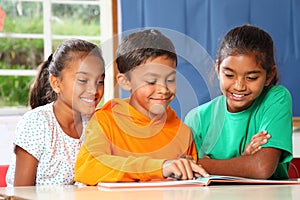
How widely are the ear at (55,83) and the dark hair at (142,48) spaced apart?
30cm

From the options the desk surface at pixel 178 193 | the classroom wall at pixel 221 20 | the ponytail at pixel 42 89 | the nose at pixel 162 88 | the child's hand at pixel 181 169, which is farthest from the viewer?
the classroom wall at pixel 221 20

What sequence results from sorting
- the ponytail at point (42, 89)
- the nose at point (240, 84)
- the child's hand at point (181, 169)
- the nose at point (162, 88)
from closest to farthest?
the child's hand at point (181, 169) < the nose at point (162, 88) < the nose at point (240, 84) < the ponytail at point (42, 89)

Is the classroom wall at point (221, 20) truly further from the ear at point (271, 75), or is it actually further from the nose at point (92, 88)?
the nose at point (92, 88)

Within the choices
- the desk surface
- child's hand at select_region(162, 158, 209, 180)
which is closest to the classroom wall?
child's hand at select_region(162, 158, 209, 180)

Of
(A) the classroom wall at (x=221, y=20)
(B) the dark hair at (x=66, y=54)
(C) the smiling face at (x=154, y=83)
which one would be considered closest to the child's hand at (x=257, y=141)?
(C) the smiling face at (x=154, y=83)

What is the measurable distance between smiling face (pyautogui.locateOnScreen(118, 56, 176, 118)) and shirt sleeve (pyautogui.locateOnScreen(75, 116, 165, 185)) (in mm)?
151

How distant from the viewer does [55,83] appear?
187 centimetres

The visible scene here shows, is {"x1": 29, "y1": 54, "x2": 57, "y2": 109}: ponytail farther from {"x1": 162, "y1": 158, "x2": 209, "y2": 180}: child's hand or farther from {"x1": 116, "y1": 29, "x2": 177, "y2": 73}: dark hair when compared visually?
{"x1": 162, "y1": 158, "x2": 209, "y2": 180}: child's hand

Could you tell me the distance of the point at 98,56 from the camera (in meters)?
1.66

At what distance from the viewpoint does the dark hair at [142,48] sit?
5.18 ft

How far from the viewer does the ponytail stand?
2051mm

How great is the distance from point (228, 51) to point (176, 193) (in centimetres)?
78

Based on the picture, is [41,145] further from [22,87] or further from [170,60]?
[22,87]

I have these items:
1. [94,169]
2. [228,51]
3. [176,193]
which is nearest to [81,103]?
[94,169]
